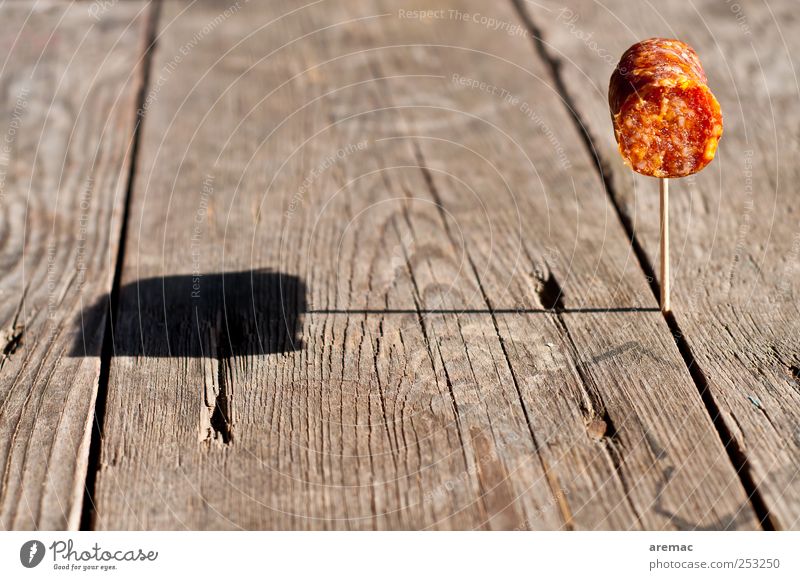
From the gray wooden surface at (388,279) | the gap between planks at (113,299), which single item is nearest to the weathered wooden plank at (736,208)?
the gray wooden surface at (388,279)

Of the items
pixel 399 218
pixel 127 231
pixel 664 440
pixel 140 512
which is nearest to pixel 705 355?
pixel 664 440

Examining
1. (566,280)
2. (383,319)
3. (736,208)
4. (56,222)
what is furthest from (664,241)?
(56,222)

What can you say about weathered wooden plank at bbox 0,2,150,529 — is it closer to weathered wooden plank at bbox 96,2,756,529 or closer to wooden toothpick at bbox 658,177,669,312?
weathered wooden plank at bbox 96,2,756,529

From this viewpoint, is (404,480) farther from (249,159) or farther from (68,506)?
(249,159)

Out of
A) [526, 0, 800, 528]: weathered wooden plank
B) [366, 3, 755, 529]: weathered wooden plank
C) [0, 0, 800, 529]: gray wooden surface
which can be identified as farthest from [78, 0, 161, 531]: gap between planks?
[526, 0, 800, 528]: weathered wooden plank

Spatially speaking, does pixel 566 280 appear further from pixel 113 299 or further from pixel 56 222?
pixel 56 222

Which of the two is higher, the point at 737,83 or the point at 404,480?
the point at 737,83
